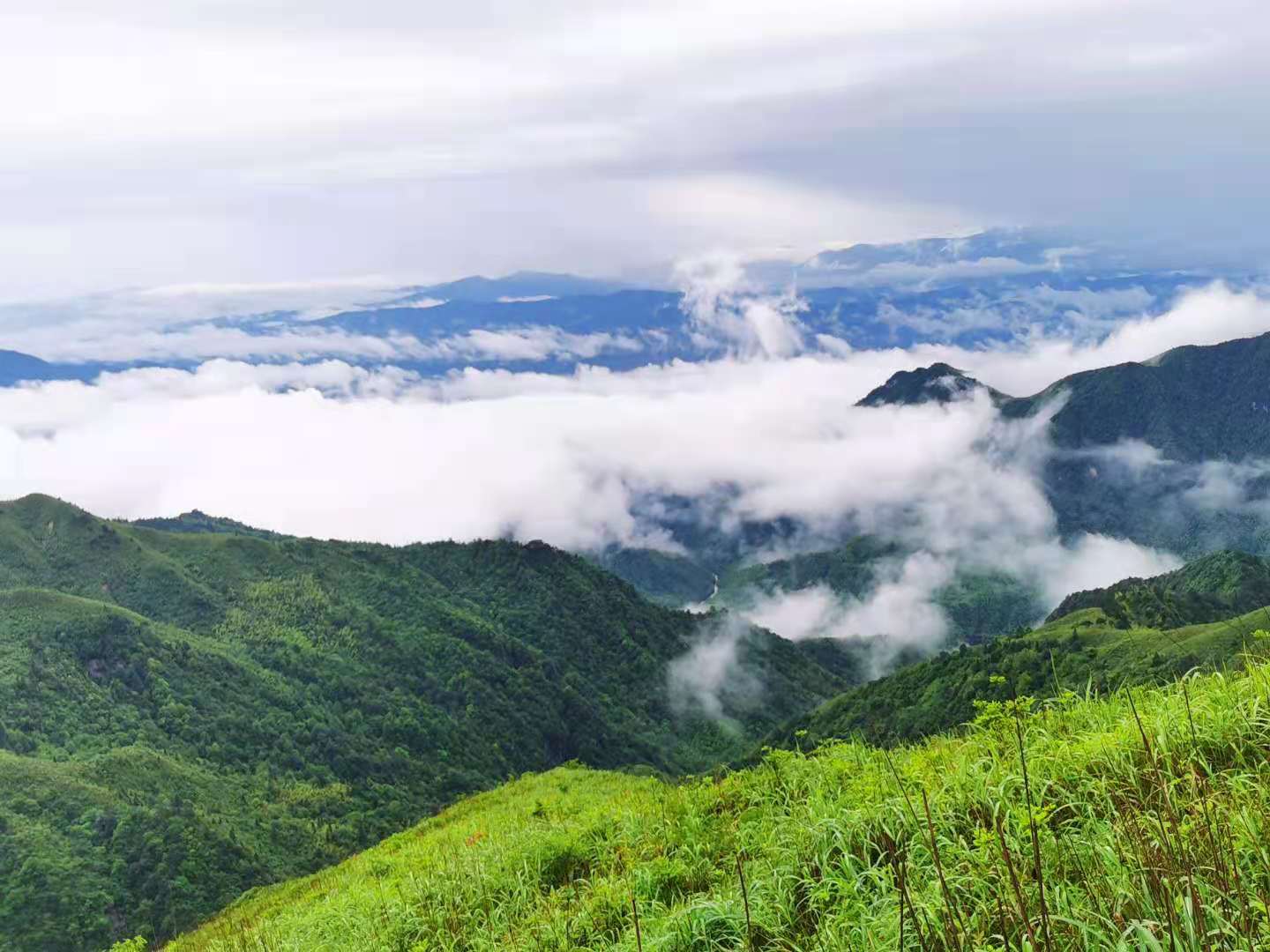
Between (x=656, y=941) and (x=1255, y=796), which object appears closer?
(x=1255, y=796)

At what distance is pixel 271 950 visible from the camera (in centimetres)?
1232

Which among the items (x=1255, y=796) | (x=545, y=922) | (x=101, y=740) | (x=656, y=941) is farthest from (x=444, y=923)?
(x=101, y=740)

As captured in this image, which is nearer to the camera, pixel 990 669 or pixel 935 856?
pixel 935 856

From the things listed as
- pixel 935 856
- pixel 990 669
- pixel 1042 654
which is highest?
pixel 935 856

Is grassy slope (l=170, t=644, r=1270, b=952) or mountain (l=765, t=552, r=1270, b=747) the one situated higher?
grassy slope (l=170, t=644, r=1270, b=952)

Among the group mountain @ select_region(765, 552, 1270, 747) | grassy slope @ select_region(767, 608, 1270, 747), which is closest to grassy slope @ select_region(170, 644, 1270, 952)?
grassy slope @ select_region(767, 608, 1270, 747)

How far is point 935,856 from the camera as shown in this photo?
170 inches

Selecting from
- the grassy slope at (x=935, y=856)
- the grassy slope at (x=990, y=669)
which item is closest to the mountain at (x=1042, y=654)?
the grassy slope at (x=990, y=669)

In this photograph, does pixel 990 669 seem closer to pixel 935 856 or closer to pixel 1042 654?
pixel 1042 654

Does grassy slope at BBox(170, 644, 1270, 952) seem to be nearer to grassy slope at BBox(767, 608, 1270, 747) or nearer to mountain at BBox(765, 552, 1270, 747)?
grassy slope at BBox(767, 608, 1270, 747)

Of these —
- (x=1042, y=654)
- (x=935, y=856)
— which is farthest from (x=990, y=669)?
(x=935, y=856)

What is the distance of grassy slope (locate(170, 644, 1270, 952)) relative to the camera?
5078 mm

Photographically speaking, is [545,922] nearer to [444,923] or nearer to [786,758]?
[444,923]

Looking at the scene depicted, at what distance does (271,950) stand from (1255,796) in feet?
43.8
